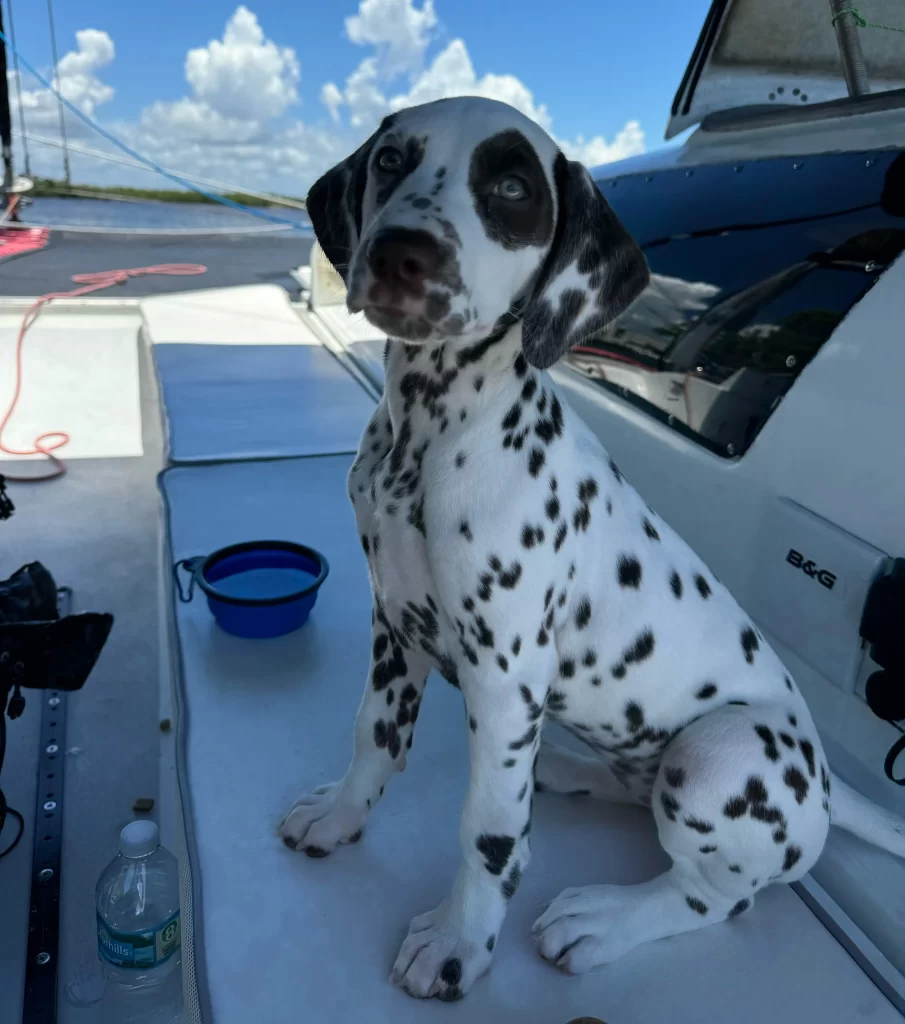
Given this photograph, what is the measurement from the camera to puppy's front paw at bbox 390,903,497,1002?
1324mm

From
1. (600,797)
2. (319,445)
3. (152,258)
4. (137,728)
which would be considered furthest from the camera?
(152,258)

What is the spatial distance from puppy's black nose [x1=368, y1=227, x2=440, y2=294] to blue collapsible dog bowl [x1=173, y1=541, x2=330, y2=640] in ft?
3.76

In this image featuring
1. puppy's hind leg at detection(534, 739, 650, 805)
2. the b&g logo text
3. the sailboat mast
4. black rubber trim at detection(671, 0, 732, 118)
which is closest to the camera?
puppy's hind leg at detection(534, 739, 650, 805)

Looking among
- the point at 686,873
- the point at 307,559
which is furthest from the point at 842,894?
the point at 307,559

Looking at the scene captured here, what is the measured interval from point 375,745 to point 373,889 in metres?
0.26

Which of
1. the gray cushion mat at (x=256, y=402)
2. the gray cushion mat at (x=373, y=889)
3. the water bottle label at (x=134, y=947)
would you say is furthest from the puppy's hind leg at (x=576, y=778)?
the gray cushion mat at (x=256, y=402)

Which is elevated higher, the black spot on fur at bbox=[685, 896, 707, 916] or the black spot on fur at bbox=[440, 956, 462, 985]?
the black spot on fur at bbox=[685, 896, 707, 916]

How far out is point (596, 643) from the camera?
1.41 m

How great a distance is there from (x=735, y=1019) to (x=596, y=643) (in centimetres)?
65

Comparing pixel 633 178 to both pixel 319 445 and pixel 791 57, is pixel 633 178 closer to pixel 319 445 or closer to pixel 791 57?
pixel 791 57

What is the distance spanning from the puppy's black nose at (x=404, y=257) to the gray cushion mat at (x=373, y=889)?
1099mm

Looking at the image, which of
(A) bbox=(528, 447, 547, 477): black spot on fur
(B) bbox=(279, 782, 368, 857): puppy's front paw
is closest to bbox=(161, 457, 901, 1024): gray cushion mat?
(B) bbox=(279, 782, 368, 857): puppy's front paw

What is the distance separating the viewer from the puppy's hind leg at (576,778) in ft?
5.72

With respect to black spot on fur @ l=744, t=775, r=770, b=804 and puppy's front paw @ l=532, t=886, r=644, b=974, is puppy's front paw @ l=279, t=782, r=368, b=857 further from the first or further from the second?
black spot on fur @ l=744, t=775, r=770, b=804
